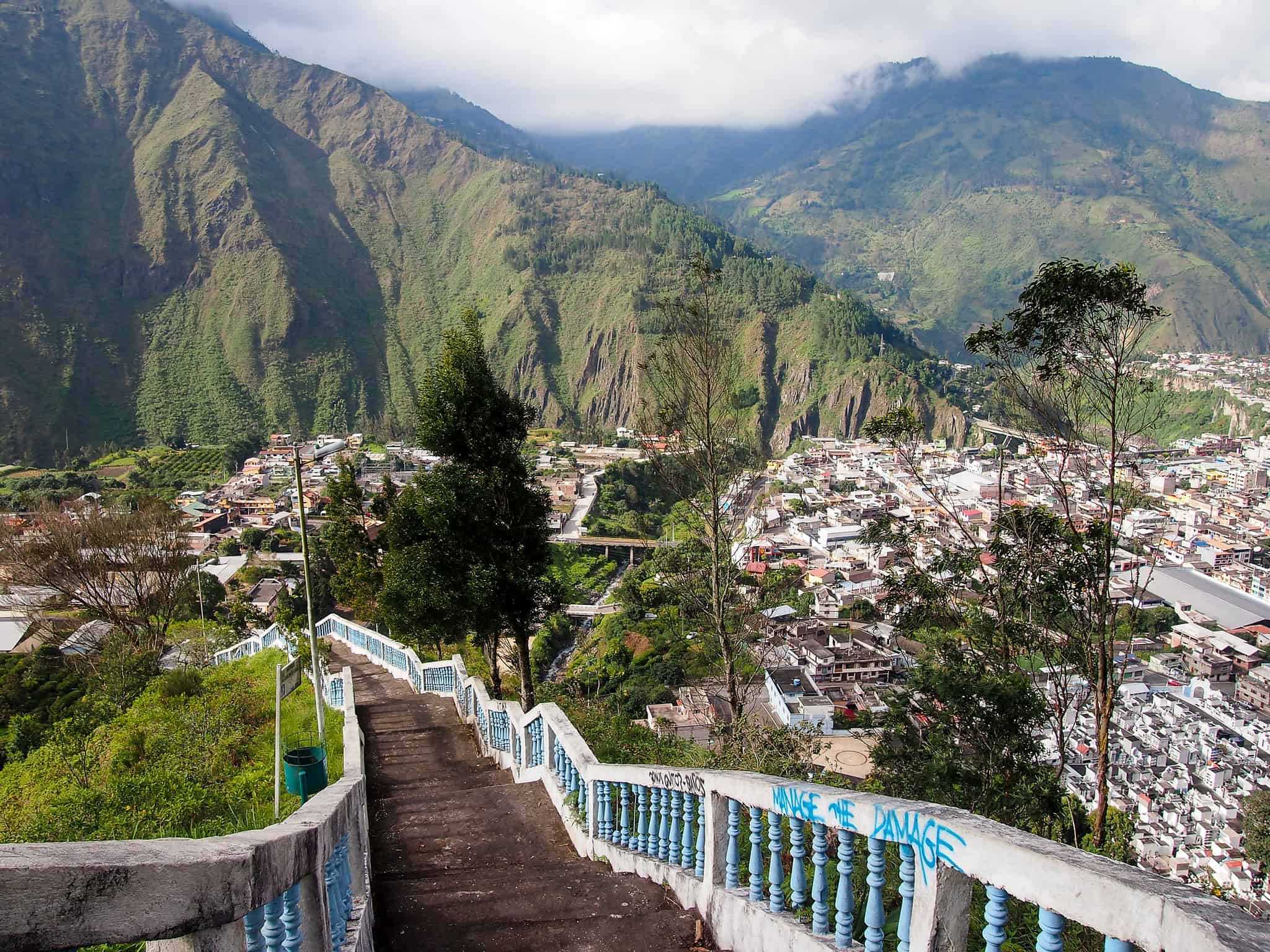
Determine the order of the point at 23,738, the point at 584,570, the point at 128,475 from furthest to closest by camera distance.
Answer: the point at 128,475 < the point at 584,570 < the point at 23,738

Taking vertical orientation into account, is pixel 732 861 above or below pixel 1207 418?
above

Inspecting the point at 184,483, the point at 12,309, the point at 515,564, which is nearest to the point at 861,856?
the point at 515,564

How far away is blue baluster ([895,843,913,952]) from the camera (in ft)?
7.43

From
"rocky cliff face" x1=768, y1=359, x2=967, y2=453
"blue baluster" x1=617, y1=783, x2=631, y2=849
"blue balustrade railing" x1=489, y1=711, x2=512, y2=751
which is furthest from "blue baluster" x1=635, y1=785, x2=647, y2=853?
"rocky cliff face" x1=768, y1=359, x2=967, y2=453

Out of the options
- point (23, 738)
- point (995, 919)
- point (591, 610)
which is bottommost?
point (591, 610)

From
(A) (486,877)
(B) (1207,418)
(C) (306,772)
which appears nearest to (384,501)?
(C) (306,772)

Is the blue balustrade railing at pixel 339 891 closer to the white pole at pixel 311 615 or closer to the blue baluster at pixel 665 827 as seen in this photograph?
the blue baluster at pixel 665 827

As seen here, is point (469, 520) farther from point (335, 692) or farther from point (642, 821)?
point (642, 821)

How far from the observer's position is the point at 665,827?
13.3 feet

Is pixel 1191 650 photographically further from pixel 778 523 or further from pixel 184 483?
pixel 184 483

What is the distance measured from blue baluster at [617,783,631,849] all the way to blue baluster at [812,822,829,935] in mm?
1986

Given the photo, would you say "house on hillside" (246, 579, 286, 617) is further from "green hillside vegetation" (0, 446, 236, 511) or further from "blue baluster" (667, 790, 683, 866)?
"blue baluster" (667, 790, 683, 866)

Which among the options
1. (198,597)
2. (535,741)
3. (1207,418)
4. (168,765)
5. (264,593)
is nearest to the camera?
(535,741)

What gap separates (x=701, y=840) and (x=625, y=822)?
1011 mm
